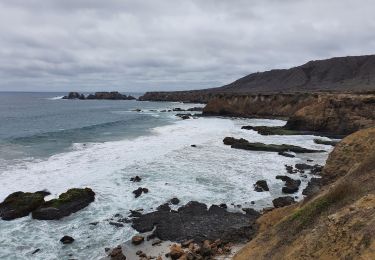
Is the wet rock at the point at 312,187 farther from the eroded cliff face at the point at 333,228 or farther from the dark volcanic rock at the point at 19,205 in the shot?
the dark volcanic rock at the point at 19,205

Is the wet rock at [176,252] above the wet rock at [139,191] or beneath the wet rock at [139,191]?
beneath

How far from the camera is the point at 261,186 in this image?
2678 centimetres

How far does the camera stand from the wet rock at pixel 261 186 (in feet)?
86.4

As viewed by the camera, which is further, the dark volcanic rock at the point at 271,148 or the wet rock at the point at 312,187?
the dark volcanic rock at the point at 271,148

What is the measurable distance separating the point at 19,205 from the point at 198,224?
10.4m

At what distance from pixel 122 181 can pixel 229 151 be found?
15071 millimetres

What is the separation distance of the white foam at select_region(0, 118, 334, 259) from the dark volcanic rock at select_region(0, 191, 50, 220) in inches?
24.7

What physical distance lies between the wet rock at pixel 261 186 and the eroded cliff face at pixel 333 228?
43.0 feet

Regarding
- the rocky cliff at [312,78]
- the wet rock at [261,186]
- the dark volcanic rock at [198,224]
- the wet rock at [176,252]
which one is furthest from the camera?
the rocky cliff at [312,78]

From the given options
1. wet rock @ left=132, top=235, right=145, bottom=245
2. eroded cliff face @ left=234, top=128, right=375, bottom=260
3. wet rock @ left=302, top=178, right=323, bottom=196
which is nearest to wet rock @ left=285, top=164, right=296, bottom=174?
wet rock @ left=302, top=178, right=323, bottom=196

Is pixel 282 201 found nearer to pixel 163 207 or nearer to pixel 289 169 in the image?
pixel 163 207

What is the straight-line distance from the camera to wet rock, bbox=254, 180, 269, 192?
26.3 m

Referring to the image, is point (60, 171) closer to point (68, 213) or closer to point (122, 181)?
point (122, 181)

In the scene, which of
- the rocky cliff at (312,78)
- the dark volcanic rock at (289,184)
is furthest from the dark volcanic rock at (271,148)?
the rocky cliff at (312,78)
